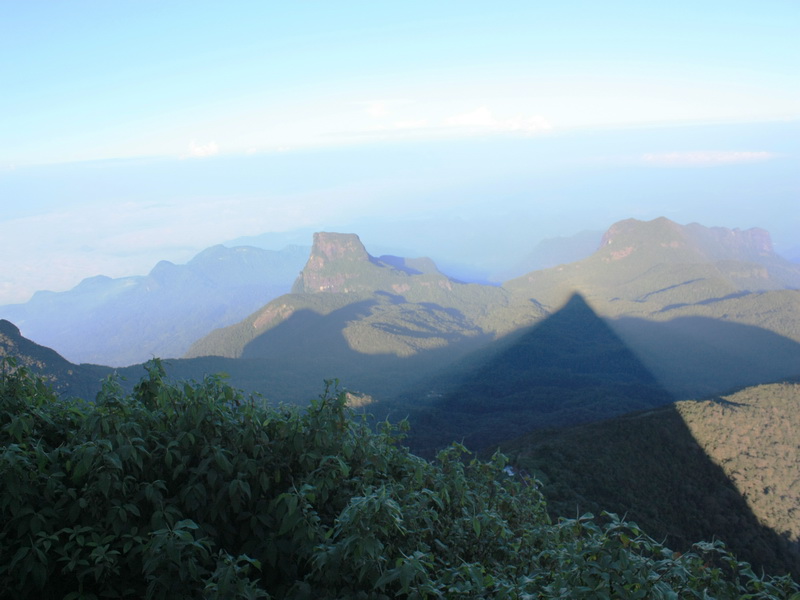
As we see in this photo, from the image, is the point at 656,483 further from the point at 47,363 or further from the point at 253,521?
the point at 47,363

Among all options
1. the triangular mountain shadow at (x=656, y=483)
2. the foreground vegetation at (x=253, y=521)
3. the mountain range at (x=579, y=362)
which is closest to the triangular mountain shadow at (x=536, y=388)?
the mountain range at (x=579, y=362)

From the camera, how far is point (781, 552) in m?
23.4

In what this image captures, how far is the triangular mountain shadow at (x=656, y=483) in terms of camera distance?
22.9 meters

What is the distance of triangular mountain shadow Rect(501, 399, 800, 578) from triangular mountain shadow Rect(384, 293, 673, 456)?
36.3 feet

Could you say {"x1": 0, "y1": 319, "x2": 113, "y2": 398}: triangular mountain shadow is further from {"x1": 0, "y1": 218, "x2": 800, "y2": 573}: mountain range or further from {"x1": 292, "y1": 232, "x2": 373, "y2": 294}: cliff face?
{"x1": 292, "y1": 232, "x2": 373, "y2": 294}: cliff face

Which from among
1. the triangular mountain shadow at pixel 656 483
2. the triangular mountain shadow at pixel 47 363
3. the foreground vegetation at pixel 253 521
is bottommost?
the triangular mountain shadow at pixel 656 483

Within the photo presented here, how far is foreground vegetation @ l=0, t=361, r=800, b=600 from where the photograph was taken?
3727 mm

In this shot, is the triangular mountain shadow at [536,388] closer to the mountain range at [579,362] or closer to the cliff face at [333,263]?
the mountain range at [579,362]

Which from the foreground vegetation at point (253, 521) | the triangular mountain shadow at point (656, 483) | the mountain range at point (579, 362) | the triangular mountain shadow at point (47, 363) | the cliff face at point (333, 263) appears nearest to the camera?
the foreground vegetation at point (253, 521)

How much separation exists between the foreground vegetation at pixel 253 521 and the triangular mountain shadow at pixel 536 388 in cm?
3449

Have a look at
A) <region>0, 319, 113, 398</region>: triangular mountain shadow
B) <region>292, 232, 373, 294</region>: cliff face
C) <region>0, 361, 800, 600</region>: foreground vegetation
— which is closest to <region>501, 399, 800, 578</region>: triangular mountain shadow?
<region>0, 361, 800, 600</region>: foreground vegetation

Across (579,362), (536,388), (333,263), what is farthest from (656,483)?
(333,263)

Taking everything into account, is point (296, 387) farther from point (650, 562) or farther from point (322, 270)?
point (322, 270)

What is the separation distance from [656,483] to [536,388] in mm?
39000
